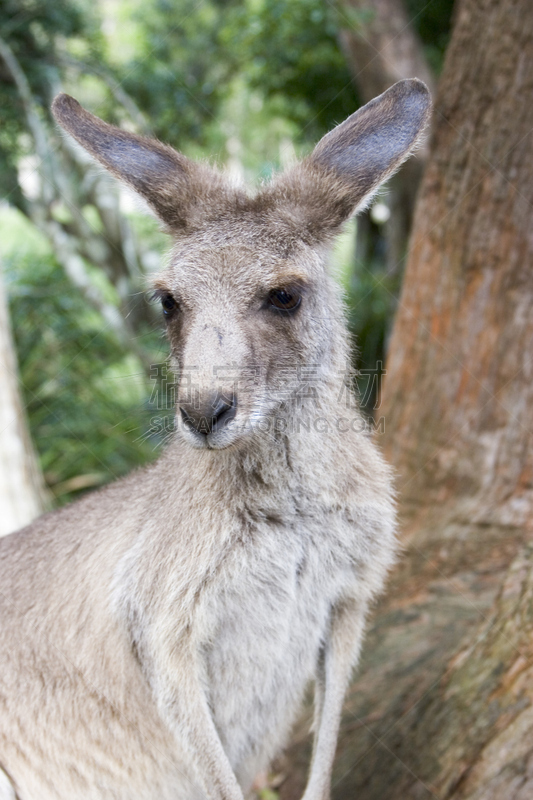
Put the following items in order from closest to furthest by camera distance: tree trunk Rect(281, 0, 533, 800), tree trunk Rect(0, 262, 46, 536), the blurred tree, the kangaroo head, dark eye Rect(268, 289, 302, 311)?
the kangaroo head < dark eye Rect(268, 289, 302, 311) < tree trunk Rect(281, 0, 533, 800) < tree trunk Rect(0, 262, 46, 536) < the blurred tree

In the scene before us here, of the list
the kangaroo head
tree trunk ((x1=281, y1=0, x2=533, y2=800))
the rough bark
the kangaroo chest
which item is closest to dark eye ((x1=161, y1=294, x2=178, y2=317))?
the kangaroo head

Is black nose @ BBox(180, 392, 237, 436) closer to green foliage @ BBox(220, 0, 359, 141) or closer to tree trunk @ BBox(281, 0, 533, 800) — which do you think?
tree trunk @ BBox(281, 0, 533, 800)

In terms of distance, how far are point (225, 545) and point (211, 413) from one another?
663mm

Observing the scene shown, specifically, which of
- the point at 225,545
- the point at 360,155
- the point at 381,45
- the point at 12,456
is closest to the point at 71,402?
the point at 12,456

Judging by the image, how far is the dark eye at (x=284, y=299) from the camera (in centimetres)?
272

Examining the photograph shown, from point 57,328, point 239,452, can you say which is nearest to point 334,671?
point 239,452

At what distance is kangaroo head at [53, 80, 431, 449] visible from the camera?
254cm

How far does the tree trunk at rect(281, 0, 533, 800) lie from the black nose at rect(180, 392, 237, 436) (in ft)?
7.12

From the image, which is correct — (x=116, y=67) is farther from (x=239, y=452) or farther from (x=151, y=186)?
(x=239, y=452)

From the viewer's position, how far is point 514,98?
4617mm

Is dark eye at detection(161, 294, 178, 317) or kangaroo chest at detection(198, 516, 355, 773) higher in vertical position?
dark eye at detection(161, 294, 178, 317)

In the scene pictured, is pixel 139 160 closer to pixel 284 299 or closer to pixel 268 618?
pixel 284 299

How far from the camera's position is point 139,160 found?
2969mm

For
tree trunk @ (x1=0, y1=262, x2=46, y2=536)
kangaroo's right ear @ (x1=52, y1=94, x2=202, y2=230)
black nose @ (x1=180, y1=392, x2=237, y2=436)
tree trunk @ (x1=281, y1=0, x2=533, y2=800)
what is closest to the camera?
black nose @ (x1=180, y1=392, x2=237, y2=436)
